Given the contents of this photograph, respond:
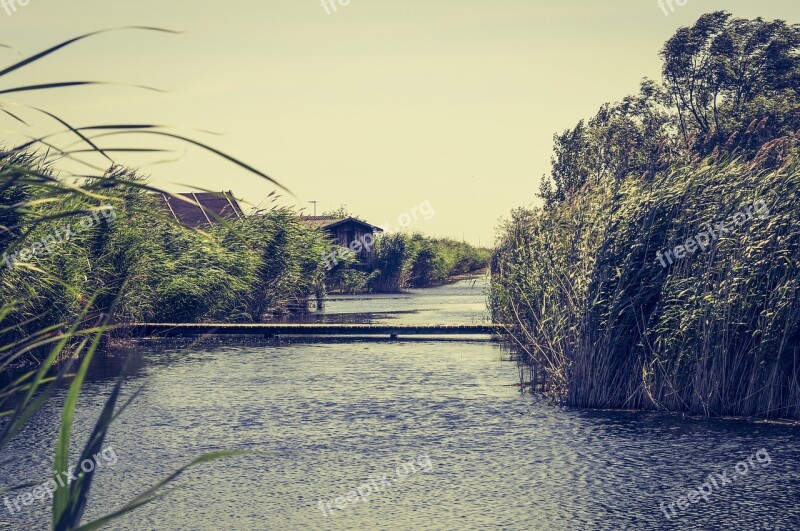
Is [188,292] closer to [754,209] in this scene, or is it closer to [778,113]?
A: [754,209]

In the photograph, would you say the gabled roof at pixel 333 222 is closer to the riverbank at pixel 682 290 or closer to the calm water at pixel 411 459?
the calm water at pixel 411 459

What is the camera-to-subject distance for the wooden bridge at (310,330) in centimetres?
2812

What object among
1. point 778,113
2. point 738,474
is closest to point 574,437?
point 738,474

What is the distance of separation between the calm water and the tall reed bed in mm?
700

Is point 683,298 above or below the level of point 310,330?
above

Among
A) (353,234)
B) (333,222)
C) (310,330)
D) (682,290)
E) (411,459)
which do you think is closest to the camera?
(411,459)

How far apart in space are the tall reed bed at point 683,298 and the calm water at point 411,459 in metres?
0.70

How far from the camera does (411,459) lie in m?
12.4

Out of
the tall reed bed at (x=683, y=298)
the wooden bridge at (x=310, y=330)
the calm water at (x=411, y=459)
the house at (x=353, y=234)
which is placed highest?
the house at (x=353, y=234)

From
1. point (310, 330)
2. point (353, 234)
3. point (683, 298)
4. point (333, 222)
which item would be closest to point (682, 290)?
point (683, 298)

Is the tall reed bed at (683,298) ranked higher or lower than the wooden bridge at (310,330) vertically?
higher

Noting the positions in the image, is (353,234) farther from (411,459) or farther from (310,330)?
(411,459)

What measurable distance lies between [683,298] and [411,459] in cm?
553

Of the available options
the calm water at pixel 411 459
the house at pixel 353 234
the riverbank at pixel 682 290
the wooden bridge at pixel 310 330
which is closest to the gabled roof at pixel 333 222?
the house at pixel 353 234
